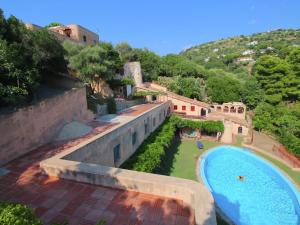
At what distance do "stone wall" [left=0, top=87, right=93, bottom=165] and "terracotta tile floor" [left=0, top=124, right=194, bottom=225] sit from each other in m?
2.12

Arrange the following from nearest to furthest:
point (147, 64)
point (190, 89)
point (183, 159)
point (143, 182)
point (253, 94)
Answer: point (143, 182)
point (183, 159)
point (253, 94)
point (190, 89)
point (147, 64)

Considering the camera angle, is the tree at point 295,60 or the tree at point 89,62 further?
the tree at point 295,60

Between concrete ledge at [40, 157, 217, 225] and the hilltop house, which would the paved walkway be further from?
the hilltop house

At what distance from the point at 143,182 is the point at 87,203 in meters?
1.48

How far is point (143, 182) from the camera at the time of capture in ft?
17.2

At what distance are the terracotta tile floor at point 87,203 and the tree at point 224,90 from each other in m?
33.0

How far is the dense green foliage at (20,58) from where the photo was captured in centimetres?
832

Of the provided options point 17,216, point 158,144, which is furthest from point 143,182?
point 158,144

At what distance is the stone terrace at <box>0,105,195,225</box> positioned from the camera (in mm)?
4488

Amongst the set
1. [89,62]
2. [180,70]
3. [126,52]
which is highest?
[126,52]

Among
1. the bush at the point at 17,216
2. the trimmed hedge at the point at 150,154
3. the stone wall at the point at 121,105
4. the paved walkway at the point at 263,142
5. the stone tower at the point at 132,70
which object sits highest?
the stone tower at the point at 132,70

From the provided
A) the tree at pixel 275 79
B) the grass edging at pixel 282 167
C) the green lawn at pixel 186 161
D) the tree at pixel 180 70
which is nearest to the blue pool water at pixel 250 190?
the grass edging at pixel 282 167

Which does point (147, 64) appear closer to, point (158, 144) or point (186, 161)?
point (186, 161)

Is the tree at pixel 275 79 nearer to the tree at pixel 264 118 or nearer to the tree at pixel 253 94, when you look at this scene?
the tree at pixel 253 94
